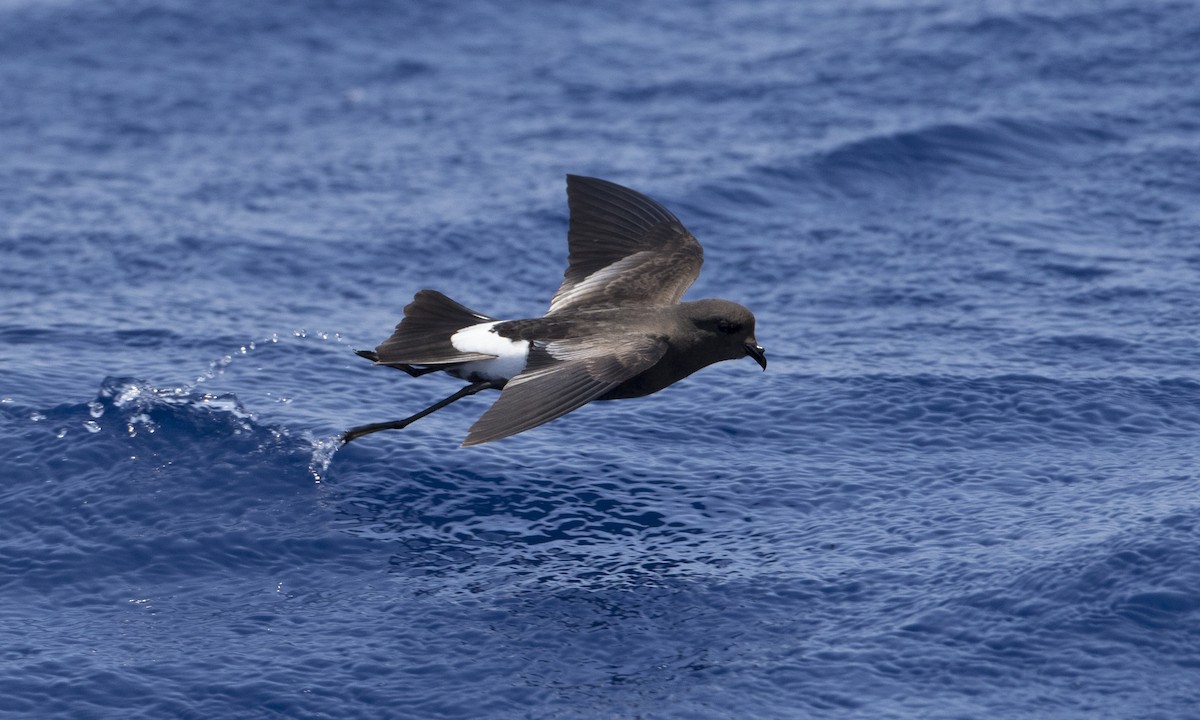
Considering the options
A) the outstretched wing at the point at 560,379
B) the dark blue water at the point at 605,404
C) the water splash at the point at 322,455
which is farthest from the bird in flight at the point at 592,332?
the dark blue water at the point at 605,404

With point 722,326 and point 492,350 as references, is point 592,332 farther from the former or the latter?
point 722,326

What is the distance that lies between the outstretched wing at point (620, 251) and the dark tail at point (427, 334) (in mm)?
1006

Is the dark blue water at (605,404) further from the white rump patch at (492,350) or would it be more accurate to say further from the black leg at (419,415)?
the white rump patch at (492,350)

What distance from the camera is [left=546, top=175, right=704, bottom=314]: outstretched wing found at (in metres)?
9.77

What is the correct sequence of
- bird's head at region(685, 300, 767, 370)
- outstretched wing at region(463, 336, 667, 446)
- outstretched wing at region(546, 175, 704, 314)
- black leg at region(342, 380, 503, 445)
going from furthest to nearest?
outstretched wing at region(546, 175, 704, 314), black leg at region(342, 380, 503, 445), bird's head at region(685, 300, 767, 370), outstretched wing at region(463, 336, 667, 446)

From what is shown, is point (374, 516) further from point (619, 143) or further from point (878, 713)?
point (619, 143)

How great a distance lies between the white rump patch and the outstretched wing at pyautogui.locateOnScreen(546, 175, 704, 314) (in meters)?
1.04

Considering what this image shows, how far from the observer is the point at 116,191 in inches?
597

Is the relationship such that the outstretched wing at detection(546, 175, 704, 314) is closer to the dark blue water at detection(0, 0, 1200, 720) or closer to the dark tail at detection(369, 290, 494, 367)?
the dark tail at detection(369, 290, 494, 367)

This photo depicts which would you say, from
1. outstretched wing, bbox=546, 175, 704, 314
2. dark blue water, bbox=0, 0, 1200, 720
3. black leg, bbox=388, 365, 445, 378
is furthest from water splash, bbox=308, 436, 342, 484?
outstretched wing, bbox=546, 175, 704, 314

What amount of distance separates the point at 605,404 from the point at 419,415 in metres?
2.43

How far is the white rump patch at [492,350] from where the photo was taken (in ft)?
28.3

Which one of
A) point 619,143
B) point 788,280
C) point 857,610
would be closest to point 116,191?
point 619,143

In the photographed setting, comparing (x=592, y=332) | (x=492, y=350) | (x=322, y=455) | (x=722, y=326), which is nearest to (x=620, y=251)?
(x=722, y=326)
